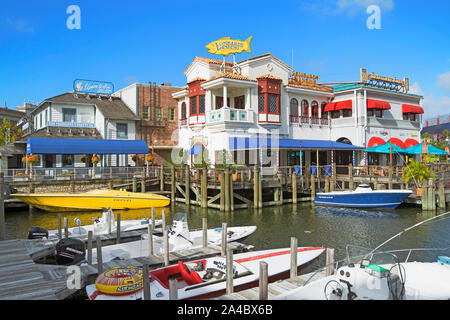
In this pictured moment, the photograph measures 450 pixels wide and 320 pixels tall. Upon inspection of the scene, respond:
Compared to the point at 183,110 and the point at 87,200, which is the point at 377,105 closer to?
the point at 183,110

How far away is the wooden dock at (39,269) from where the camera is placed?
26.6 ft

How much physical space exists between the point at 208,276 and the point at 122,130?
27661 millimetres

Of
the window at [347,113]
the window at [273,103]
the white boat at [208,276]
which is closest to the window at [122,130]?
the window at [273,103]

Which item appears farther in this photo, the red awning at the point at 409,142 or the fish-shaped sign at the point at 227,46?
the red awning at the point at 409,142

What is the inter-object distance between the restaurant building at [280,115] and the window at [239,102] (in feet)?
0.31

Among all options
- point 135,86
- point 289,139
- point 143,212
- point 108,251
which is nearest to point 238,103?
point 289,139

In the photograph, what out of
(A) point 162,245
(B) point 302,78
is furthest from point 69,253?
(B) point 302,78

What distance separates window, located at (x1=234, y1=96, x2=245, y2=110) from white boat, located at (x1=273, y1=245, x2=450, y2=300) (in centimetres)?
2542

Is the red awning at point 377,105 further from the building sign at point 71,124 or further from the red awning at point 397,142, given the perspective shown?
the building sign at point 71,124

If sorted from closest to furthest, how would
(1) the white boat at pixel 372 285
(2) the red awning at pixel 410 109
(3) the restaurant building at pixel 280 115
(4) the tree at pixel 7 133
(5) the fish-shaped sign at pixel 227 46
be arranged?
(1) the white boat at pixel 372 285 < (3) the restaurant building at pixel 280 115 < (5) the fish-shaped sign at pixel 227 46 < (2) the red awning at pixel 410 109 < (4) the tree at pixel 7 133

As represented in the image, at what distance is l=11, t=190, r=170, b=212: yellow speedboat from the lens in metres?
24.3

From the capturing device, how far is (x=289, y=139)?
108 ft
